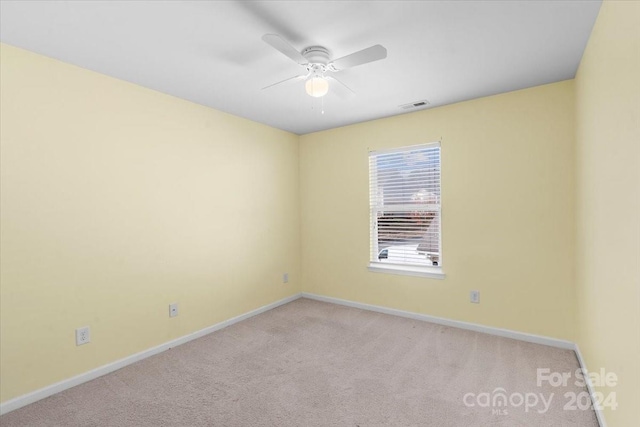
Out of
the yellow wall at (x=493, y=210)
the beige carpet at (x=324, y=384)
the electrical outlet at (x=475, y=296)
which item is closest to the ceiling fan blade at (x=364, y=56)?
the yellow wall at (x=493, y=210)

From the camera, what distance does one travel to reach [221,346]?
2.95m

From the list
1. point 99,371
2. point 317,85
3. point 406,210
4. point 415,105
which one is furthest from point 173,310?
point 415,105

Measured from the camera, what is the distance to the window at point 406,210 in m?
3.50

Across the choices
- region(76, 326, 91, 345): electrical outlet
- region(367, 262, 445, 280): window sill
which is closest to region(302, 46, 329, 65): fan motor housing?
region(367, 262, 445, 280): window sill

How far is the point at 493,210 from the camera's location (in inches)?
121

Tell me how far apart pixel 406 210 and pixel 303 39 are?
2341 mm

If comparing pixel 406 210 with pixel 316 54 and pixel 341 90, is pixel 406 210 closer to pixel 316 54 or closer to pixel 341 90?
pixel 341 90

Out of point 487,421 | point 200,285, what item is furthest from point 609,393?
point 200,285

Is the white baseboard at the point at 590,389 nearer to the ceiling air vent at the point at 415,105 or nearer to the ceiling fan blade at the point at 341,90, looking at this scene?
the ceiling air vent at the point at 415,105

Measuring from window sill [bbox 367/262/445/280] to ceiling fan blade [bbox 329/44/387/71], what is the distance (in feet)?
8.10

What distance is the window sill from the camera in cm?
345

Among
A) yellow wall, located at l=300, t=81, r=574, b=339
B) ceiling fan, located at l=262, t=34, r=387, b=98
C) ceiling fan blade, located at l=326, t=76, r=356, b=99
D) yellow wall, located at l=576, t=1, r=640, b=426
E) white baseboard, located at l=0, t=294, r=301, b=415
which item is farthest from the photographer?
yellow wall, located at l=300, t=81, r=574, b=339

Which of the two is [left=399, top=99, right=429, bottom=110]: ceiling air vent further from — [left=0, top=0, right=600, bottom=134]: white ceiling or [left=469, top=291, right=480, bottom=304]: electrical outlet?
[left=469, top=291, right=480, bottom=304]: electrical outlet

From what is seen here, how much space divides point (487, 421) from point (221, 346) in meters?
2.28
